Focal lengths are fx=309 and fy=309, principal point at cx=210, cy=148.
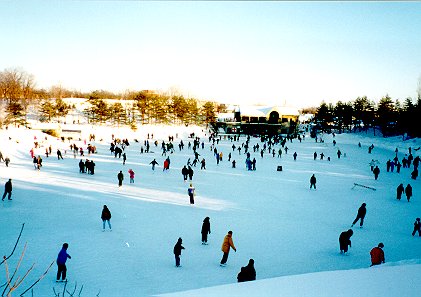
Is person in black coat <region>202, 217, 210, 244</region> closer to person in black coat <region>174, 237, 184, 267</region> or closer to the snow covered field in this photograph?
the snow covered field

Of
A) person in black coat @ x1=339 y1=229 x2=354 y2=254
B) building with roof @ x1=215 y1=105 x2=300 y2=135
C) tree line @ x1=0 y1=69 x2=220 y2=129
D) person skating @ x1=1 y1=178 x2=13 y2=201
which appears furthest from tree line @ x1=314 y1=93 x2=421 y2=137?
person skating @ x1=1 y1=178 x2=13 y2=201

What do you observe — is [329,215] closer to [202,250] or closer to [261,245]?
[261,245]

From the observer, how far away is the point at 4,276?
248 inches

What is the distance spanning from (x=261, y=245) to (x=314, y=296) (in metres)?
4.16

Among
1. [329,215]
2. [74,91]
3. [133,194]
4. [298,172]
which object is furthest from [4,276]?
[74,91]

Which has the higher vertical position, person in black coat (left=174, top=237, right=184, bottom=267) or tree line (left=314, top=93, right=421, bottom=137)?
tree line (left=314, top=93, right=421, bottom=137)

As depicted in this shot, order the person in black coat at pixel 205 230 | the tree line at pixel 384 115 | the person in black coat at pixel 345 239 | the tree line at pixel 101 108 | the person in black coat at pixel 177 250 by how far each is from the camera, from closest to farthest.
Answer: the person in black coat at pixel 177 250 → the person in black coat at pixel 345 239 → the person in black coat at pixel 205 230 → the tree line at pixel 384 115 → the tree line at pixel 101 108

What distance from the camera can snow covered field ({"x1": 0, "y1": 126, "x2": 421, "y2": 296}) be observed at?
5.91 metres

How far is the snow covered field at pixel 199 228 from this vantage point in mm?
5914

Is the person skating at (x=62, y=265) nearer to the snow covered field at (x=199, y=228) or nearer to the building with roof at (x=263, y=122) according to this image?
the snow covered field at (x=199, y=228)

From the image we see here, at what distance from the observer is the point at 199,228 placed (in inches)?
375

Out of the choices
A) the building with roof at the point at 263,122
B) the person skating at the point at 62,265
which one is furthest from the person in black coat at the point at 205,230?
the building with roof at the point at 263,122

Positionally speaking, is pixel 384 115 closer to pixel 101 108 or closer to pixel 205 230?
pixel 101 108

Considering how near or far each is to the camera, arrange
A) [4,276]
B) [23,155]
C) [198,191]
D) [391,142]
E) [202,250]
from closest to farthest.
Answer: [4,276] → [202,250] → [198,191] → [23,155] → [391,142]
